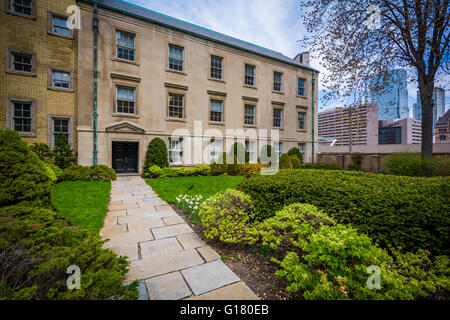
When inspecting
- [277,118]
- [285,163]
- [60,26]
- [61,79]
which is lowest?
[285,163]

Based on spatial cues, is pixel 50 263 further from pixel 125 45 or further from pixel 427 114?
pixel 427 114

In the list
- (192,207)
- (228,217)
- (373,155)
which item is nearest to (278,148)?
(373,155)

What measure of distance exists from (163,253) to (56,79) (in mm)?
14219

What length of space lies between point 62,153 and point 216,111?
10660mm

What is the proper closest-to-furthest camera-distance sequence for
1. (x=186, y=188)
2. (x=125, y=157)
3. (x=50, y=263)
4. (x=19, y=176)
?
(x=50, y=263) → (x=19, y=176) → (x=186, y=188) → (x=125, y=157)

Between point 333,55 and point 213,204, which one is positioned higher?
point 333,55

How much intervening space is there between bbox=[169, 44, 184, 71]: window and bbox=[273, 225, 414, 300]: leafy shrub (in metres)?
14.9

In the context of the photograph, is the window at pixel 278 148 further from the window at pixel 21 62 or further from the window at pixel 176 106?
the window at pixel 21 62

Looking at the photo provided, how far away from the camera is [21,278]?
162cm

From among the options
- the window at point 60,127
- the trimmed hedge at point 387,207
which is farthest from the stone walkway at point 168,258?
the window at point 60,127

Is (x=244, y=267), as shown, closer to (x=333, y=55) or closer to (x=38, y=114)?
(x=333, y=55)

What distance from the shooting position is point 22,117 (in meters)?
10.7

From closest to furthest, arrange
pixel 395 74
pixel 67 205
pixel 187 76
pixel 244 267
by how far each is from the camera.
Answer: pixel 244 267 < pixel 67 205 < pixel 395 74 < pixel 187 76
